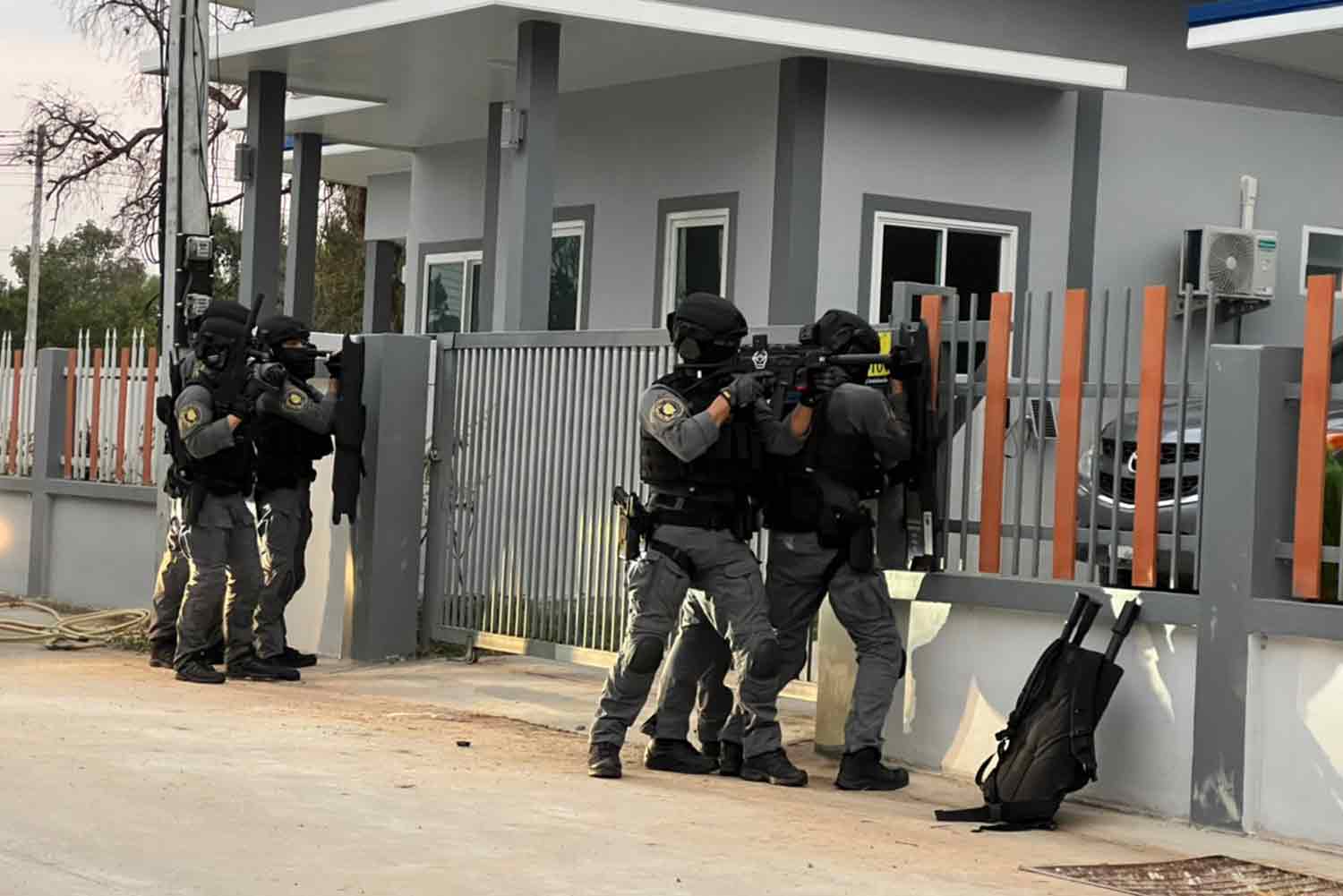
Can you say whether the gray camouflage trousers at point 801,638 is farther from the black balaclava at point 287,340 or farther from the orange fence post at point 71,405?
the orange fence post at point 71,405

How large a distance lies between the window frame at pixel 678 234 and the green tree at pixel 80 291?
43473 mm

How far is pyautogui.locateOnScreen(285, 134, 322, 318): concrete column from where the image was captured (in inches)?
752

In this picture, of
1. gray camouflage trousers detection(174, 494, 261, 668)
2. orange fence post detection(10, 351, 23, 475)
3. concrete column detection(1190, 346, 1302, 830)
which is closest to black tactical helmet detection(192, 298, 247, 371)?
gray camouflage trousers detection(174, 494, 261, 668)

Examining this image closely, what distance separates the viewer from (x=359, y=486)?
40.9ft

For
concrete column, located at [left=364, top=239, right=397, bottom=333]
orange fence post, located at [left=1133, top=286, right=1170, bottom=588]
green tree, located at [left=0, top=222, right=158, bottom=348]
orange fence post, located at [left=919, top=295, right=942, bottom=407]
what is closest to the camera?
orange fence post, located at [left=1133, top=286, right=1170, bottom=588]

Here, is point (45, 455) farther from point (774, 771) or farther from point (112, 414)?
point (774, 771)

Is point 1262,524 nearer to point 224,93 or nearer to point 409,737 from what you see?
point 409,737

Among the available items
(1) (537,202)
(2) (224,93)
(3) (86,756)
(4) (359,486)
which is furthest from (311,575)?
(2) (224,93)

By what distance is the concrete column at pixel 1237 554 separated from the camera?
758cm

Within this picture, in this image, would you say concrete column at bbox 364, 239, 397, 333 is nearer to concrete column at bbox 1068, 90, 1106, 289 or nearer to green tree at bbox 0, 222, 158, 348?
concrete column at bbox 1068, 90, 1106, 289

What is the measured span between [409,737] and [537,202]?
627 centimetres

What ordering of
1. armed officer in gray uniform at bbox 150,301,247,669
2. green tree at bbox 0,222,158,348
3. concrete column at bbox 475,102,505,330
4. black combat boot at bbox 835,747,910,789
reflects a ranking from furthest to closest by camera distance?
green tree at bbox 0,222,158,348 → concrete column at bbox 475,102,505,330 → armed officer in gray uniform at bbox 150,301,247,669 → black combat boot at bbox 835,747,910,789

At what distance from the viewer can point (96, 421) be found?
634 inches

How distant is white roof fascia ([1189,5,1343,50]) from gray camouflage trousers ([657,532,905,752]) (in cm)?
752
